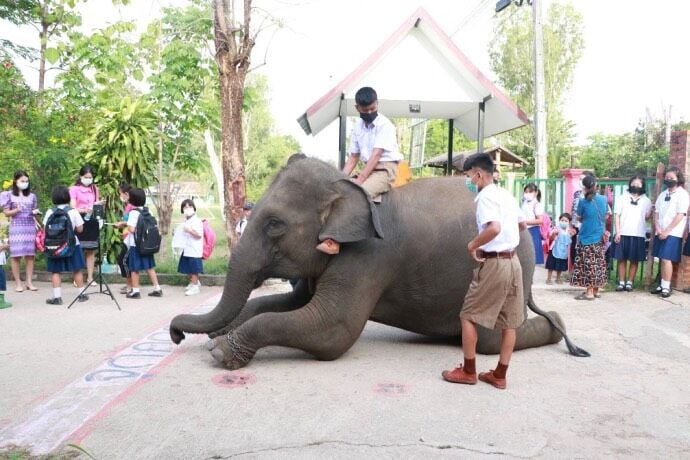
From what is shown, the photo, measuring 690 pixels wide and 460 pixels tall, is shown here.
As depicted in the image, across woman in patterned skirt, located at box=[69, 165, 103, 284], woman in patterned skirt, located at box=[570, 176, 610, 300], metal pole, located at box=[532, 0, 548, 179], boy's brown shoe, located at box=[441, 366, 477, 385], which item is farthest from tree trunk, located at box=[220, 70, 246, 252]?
metal pole, located at box=[532, 0, 548, 179]

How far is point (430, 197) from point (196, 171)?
12.4 meters

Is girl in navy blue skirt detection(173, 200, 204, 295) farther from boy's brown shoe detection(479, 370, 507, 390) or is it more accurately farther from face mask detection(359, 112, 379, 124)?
boy's brown shoe detection(479, 370, 507, 390)

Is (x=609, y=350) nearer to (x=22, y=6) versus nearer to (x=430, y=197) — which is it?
(x=430, y=197)

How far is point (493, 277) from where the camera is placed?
4.50 m

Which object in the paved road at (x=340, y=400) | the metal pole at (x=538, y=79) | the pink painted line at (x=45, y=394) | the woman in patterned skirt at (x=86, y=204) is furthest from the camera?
the metal pole at (x=538, y=79)

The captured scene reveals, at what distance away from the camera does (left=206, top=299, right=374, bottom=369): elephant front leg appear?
16.3 feet

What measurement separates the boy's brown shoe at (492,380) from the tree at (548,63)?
106 feet

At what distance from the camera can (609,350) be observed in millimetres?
5926

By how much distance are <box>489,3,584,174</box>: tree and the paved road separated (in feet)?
104

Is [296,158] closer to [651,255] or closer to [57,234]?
[57,234]

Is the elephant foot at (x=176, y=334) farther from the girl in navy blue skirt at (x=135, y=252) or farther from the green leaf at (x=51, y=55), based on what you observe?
the green leaf at (x=51, y=55)

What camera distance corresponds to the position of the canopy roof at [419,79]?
10211 mm

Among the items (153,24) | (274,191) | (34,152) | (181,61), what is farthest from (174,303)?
(153,24)

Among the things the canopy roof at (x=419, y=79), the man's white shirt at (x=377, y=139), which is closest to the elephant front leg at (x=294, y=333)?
the man's white shirt at (x=377, y=139)
